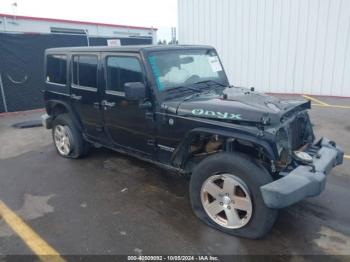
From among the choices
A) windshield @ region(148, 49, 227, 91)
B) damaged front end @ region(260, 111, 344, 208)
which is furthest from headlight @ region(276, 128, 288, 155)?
windshield @ region(148, 49, 227, 91)

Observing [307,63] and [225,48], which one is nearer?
[307,63]

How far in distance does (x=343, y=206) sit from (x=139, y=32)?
1757 centimetres

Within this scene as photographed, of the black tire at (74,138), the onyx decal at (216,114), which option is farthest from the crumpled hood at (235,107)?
the black tire at (74,138)

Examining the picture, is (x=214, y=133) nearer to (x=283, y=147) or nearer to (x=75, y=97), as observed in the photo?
(x=283, y=147)

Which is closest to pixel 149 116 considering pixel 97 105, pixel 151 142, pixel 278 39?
pixel 151 142

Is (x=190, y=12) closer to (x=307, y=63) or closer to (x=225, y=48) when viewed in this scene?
(x=225, y=48)

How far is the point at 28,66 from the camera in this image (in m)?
10.2

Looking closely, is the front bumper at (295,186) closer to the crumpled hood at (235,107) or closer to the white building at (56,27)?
the crumpled hood at (235,107)

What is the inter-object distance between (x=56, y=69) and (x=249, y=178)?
4.01 meters

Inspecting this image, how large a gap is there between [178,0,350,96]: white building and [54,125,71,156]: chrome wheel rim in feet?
28.1

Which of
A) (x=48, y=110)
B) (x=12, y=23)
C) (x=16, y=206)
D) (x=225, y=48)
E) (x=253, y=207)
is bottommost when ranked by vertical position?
(x=16, y=206)

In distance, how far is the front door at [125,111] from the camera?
403 centimetres

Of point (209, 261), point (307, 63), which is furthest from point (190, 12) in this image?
point (209, 261)

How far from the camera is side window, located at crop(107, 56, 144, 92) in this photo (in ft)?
13.1
